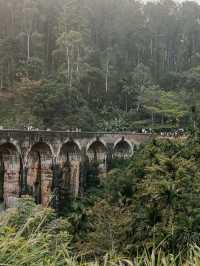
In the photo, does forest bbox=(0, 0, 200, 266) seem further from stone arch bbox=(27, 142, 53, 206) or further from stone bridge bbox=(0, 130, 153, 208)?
stone arch bbox=(27, 142, 53, 206)

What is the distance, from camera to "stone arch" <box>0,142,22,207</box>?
80.3ft

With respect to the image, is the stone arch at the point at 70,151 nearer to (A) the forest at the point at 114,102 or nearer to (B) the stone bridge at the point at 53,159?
(B) the stone bridge at the point at 53,159

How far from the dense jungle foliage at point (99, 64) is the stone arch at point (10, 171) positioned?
34.5ft

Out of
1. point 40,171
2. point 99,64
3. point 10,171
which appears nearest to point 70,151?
point 40,171

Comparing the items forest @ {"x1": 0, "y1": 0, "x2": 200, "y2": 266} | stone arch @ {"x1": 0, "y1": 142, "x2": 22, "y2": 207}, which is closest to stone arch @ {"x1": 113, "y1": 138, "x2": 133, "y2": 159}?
forest @ {"x1": 0, "y1": 0, "x2": 200, "y2": 266}

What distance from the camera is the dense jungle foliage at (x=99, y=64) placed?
3847 cm

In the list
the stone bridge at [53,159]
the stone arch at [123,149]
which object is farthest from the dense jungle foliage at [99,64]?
the stone bridge at [53,159]

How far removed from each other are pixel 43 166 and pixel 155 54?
3459 cm

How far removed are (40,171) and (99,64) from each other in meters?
25.6

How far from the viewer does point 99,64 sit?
51.2 m

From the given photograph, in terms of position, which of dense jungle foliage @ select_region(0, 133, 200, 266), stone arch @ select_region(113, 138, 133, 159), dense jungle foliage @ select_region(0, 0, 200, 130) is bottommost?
dense jungle foliage @ select_region(0, 133, 200, 266)

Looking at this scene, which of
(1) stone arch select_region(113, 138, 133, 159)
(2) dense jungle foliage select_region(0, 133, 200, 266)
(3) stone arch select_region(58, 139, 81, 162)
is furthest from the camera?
(1) stone arch select_region(113, 138, 133, 159)

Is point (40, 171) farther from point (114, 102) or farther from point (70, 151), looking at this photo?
point (114, 102)

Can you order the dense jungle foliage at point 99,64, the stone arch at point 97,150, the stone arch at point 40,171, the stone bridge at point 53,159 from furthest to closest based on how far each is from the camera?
the dense jungle foliage at point 99,64 < the stone arch at point 97,150 < the stone arch at point 40,171 < the stone bridge at point 53,159
